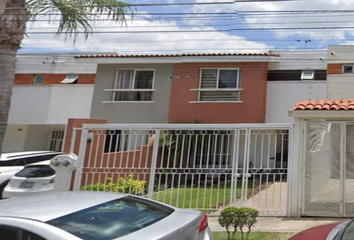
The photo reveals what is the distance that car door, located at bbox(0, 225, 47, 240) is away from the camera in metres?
2.41

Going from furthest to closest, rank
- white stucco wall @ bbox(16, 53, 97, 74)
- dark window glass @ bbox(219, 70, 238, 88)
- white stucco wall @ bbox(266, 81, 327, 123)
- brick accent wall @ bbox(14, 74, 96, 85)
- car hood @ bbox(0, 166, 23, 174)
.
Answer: white stucco wall @ bbox(16, 53, 97, 74), brick accent wall @ bbox(14, 74, 96, 85), dark window glass @ bbox(219, 70, 238, 88), white stucco wall @ bbox(266, 81, 327, 123), car hood @ bbox(0, 166, 23, 174)

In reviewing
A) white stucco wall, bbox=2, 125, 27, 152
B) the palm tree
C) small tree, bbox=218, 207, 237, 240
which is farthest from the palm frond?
white stucco wall, bbox=2, 125, 27, 152

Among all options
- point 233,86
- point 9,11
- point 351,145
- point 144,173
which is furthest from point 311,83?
point 9,11

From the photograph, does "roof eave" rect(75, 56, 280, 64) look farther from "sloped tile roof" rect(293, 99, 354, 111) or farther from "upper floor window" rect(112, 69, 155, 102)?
"sloped tile roof" rect(293, 99, 354, 111)

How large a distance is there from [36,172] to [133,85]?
8.20 metres

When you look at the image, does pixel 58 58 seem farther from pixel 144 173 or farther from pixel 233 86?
pixel 144 173

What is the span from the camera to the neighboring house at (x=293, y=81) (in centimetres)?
1455

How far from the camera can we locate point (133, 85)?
1609cm

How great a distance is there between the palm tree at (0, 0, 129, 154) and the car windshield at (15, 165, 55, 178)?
2420 mm

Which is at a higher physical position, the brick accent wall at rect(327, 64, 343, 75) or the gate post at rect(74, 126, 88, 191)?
the brick accent wall at rect(327, 64, 343, 75)

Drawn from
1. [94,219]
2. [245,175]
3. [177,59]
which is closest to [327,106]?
[245,175]

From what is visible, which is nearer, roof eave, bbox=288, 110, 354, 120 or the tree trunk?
roof eave, bbox=288, 110, 354, 120

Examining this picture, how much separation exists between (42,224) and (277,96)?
538 inches

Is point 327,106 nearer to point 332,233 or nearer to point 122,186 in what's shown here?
point 332,233
